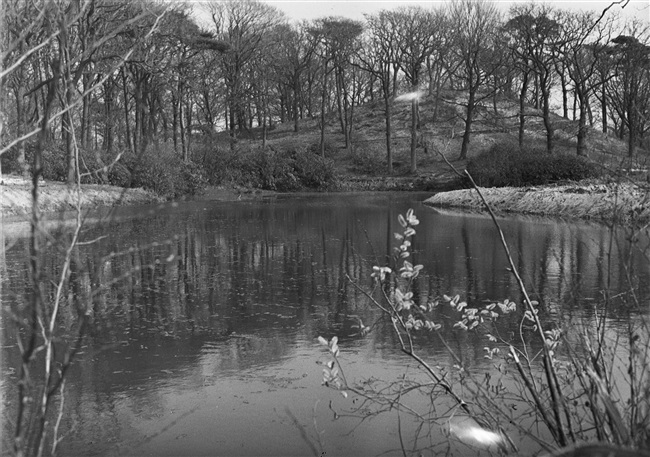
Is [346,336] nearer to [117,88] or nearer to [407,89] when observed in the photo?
[117,88]

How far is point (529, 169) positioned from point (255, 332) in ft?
73.1

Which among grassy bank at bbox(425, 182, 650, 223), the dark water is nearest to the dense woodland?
grassy bank at bbox(425, 182, 650, 223)

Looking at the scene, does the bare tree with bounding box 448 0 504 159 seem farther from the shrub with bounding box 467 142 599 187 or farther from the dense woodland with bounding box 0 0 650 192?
the shrub with bounding box 467 142 599 187

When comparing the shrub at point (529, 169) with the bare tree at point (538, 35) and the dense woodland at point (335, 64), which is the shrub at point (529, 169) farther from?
the bare tree at point (538, 35)

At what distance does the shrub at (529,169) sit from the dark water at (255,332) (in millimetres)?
13141

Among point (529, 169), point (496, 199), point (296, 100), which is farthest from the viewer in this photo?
point (296, 100)

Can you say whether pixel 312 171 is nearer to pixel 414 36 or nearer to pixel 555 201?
pixel 414 36

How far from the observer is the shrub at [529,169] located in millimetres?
25453

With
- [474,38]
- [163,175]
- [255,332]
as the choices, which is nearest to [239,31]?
[474,38]

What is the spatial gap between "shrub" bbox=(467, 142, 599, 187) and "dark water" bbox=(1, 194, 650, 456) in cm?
1314

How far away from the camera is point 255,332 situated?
19.6 feet

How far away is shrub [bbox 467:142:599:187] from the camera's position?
25453mm

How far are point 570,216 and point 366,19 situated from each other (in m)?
29.4

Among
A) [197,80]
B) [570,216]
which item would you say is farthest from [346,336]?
[197,80]
